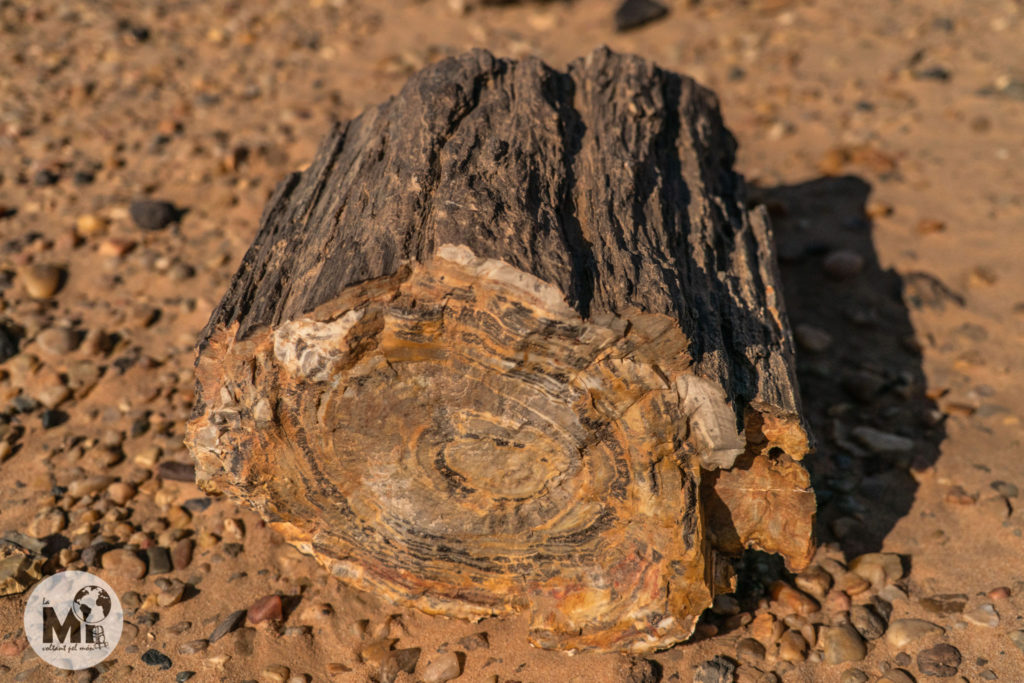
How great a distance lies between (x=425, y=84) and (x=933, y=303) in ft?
8.76

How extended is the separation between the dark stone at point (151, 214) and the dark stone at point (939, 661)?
3889 mm

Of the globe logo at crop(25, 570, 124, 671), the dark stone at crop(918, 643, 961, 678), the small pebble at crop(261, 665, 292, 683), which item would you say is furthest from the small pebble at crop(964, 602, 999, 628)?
the globe logo at crop(25, 570, 124, 671)

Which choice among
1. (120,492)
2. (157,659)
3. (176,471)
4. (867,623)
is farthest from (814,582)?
(120,492)

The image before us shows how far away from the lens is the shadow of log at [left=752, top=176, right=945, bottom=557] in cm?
297

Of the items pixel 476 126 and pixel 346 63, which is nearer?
pixel 476 126

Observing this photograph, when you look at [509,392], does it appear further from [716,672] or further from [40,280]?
[40,280]

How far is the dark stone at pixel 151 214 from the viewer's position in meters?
4.13

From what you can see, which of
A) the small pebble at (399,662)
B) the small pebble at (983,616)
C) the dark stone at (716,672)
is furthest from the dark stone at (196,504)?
the small pebble at (983,616)

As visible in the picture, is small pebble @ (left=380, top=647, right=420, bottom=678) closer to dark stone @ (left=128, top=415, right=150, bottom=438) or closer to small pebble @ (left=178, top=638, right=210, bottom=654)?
small pebble @ (left=178, top=638, right=210, bottom=654)

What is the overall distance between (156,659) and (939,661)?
2.35 meters

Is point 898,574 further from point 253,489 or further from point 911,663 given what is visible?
point 253,489

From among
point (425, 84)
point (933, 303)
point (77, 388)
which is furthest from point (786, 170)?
point (77, 388)

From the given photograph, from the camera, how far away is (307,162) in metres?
4.61

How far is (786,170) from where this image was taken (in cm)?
489
